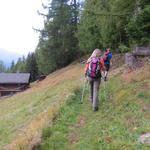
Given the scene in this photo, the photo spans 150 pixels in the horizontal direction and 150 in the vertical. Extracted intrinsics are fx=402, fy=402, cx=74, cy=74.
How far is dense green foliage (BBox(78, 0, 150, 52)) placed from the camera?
25.5 meters

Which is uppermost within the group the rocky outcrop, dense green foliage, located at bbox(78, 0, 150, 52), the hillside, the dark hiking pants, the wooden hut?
dense green foliage, located at bbox(78, 0, 150, 52)

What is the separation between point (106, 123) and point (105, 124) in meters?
0.12

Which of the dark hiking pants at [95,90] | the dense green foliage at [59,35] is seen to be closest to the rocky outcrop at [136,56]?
the dark hiking pants at [95,90]

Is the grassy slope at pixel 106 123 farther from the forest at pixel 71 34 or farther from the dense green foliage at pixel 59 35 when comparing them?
the dense green foliage at pixel 59 35

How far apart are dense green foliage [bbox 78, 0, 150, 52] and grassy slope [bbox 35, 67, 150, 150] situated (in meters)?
9.28

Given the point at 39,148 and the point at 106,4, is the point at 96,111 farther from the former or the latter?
the point at 106,4

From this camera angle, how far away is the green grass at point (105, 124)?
9.83 metres

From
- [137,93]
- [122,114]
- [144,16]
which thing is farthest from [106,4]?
[122,114]

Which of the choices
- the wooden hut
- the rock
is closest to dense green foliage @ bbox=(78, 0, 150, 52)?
the rock

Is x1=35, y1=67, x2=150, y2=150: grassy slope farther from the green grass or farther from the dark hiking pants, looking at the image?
the dark hiking pants

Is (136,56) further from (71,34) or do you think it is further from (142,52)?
(71,34)

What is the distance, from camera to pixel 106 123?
11.9 m

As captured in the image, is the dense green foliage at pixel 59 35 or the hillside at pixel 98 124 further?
the dense green foliage at pixel 59 35

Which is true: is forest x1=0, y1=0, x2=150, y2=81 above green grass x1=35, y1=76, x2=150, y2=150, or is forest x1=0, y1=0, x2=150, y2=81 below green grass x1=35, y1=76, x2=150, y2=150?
above
